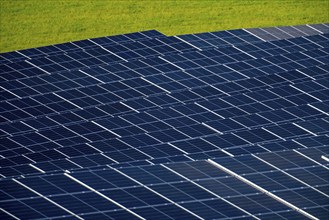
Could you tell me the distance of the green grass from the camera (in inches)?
2466

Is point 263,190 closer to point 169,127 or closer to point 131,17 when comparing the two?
point 169,127

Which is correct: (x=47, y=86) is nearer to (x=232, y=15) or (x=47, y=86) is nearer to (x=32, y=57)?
(x=32, y=57)

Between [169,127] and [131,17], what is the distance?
2394 centimetres

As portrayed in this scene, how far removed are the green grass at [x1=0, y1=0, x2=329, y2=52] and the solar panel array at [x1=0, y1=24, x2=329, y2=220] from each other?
18.3 ft

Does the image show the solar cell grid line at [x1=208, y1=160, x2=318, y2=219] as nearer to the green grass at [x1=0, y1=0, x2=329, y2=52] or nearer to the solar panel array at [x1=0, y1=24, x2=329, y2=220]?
the solar panel array at [x1=0, y1=24, x2=329, y2=220]

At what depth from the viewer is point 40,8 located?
6662 cm

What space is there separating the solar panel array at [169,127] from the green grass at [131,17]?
5.57 metres

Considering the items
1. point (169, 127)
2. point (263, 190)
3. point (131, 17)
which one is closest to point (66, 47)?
point (131, 17)

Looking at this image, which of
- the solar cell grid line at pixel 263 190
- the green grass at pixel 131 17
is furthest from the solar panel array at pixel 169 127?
the green grass at pixel 131 17

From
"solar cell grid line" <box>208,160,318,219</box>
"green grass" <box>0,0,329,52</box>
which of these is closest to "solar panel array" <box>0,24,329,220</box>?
"solar cell grid line" <box>208,160,318,219</box>

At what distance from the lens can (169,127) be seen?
42.7m

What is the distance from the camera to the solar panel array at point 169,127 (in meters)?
32.2

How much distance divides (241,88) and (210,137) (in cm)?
820

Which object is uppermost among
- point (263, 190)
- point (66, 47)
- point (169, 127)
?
point (66, 47)
